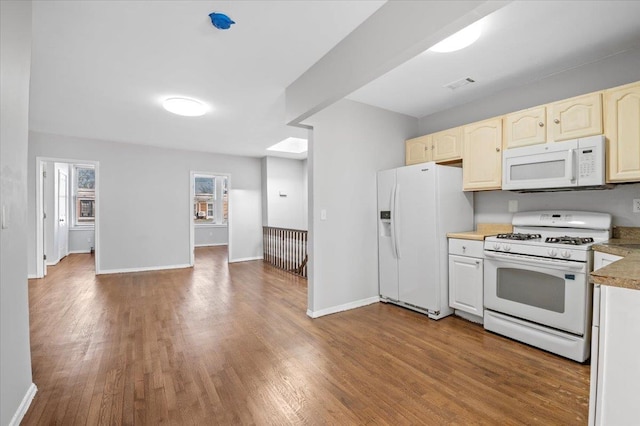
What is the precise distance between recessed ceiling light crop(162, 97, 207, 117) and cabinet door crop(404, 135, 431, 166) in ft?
9.18

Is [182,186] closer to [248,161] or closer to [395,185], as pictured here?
[248,161]

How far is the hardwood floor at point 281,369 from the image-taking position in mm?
1678

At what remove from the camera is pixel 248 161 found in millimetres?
6980

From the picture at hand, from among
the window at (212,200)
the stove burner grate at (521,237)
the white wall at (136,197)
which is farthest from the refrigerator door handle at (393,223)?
the window at (212,200)

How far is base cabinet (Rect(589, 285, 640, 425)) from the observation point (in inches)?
38.3

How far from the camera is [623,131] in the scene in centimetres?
218

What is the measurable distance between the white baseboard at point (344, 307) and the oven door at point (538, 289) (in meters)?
1.32

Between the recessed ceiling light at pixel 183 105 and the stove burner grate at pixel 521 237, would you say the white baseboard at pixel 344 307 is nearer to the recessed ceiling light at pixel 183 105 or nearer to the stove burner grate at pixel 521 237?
the stove burner grate at pixel 521 237

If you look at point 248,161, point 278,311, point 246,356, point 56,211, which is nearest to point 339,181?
point 278,311

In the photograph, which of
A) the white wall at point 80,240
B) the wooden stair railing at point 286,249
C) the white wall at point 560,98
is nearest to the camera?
the white wall at point 560,98

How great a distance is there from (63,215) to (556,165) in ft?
32.2

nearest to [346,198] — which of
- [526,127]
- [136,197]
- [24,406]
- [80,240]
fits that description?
[526,127]

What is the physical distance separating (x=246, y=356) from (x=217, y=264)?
177 inches

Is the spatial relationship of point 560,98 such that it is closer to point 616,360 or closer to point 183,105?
point 616,360
